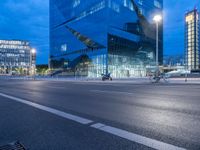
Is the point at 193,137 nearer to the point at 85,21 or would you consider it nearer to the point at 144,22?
the point at 85,21

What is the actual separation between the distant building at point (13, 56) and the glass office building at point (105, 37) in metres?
84.7

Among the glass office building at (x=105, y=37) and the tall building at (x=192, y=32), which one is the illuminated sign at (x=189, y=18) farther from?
the glass office building at (x=105, y=37)

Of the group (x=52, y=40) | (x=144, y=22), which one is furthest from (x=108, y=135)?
(x=52, y=40)

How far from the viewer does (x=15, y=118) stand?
7.21 m

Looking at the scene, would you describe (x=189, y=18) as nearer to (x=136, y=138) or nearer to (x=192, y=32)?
(x=192, y=32)

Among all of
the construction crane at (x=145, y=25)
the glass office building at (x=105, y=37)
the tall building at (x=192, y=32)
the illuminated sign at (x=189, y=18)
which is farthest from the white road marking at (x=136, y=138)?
the illuminated sign at (x=189, y=18)

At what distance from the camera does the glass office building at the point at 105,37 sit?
62156 millimetres

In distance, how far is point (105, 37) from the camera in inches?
2398

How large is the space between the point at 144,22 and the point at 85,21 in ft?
64.1

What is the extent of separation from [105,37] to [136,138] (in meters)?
57.3

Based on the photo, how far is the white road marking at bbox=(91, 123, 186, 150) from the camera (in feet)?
13.9

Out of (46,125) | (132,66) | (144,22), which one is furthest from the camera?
(144,22)

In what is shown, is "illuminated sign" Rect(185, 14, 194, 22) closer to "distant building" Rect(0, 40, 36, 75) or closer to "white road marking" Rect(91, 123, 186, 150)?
"distant building" Rect(0, 40, 36, 75)

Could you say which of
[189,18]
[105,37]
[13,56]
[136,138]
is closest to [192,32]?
[189,18]
